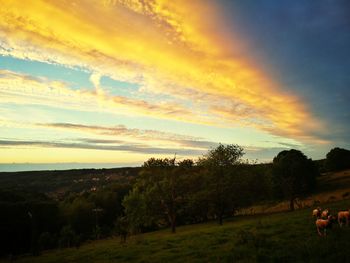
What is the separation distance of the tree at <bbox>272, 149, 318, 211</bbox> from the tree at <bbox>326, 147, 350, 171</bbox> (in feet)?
109

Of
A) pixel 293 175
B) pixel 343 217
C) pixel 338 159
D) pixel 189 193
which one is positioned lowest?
pixel 189 193

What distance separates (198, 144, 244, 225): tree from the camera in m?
60.0

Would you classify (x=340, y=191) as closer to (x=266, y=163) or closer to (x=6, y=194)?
(x=266, y=163)

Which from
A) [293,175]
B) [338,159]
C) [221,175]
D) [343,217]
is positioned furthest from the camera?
[338,159]

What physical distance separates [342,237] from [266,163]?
67680mm

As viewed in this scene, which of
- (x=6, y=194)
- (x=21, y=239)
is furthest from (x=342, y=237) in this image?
(x=6, y=194)

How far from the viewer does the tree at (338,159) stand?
103562 mm

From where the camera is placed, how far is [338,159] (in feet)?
341

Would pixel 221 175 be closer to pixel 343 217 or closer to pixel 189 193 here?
pixel 189 193

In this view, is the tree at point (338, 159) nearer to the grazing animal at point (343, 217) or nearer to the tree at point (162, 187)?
the tree at point (162, 187)

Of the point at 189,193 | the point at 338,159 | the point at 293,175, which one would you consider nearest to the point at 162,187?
the point at 189,193

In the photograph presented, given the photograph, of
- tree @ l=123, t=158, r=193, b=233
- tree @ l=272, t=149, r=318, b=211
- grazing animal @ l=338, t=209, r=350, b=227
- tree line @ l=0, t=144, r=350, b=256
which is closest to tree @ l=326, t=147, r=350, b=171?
tree line @ l=0, t=144, r=350, b=256

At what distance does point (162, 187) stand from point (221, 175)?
1214 centimetres

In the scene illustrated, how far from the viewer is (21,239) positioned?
280ft
